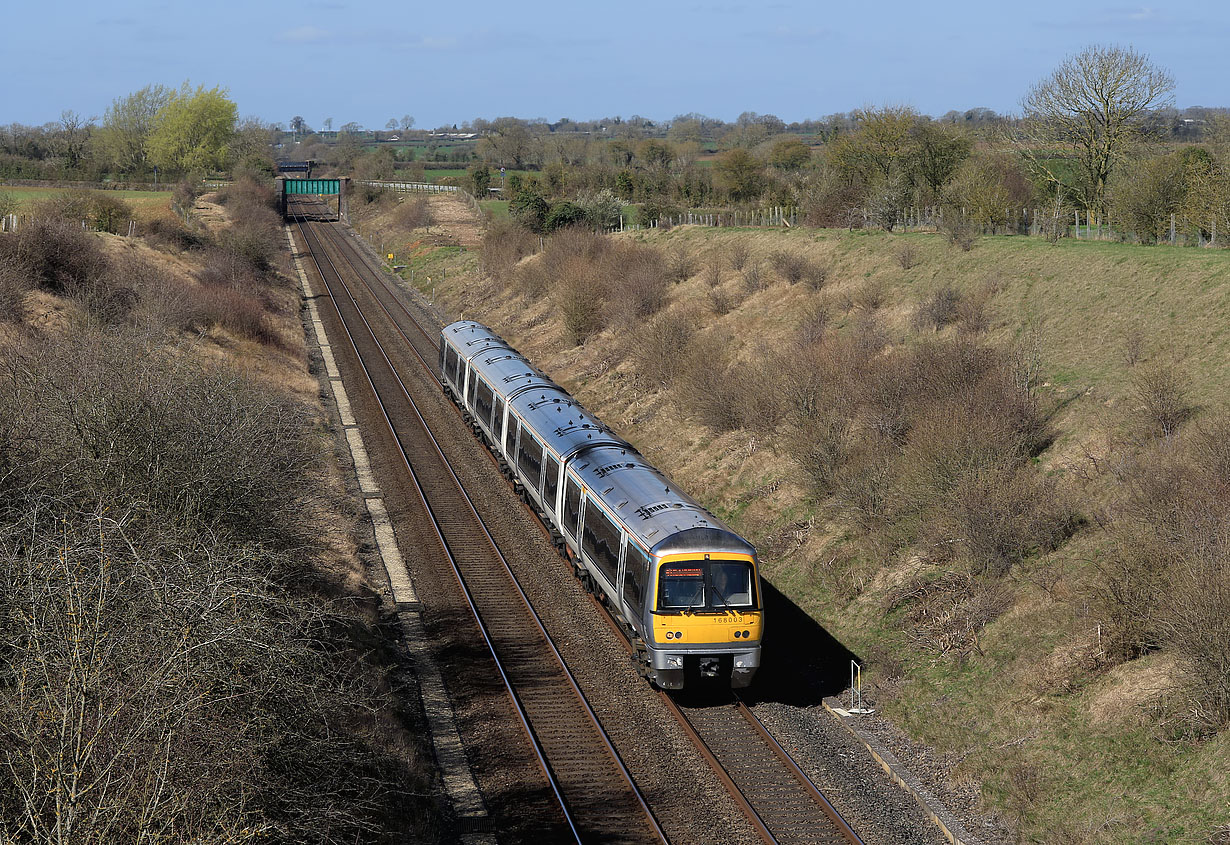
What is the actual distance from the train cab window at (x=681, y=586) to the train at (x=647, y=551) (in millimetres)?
16

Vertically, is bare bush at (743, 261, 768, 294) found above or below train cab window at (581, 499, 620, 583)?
above

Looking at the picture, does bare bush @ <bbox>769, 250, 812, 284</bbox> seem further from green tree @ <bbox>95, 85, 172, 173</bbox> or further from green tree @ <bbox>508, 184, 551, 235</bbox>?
green tree @ <bbox>95, 85, 172, 173</bbox>

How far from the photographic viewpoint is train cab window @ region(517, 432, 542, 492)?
78.2 ft

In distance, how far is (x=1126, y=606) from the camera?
14945 mm

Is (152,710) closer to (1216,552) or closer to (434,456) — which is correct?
(1216,552)

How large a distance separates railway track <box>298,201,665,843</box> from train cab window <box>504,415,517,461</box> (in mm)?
1757

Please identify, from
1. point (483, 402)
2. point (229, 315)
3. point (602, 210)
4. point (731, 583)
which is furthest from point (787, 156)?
point (731, 583)

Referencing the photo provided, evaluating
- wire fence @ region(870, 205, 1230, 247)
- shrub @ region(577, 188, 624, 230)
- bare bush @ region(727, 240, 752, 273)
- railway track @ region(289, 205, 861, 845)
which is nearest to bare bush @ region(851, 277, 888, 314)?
wire fence @ region(870, 205, 1230, 247)

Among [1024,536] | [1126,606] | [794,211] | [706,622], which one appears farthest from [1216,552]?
[794,211]

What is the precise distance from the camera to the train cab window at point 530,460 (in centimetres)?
2383

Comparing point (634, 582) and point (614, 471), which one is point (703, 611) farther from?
point (614, 471)

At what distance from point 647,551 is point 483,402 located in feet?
48.3

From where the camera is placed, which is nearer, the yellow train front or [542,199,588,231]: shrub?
the yellow train front

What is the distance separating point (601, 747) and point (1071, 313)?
1884 centimetres
